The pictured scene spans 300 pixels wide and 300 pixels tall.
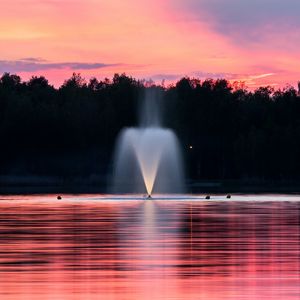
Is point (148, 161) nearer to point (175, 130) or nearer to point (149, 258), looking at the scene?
point (175, 130)

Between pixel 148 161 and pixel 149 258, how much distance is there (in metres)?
74.1


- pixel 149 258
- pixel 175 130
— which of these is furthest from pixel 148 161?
pixel 149 258

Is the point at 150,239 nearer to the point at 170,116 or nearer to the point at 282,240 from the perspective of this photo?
the point at 282,240

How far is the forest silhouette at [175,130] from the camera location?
16112cm

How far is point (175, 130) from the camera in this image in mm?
169250

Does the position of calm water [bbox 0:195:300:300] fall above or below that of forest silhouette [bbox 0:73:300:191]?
below

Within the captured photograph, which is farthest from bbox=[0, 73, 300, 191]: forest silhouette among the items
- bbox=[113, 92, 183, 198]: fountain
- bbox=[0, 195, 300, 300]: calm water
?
bbox=[0, 195, 300, 300]: calm water

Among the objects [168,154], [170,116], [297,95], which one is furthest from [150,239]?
[297,95]

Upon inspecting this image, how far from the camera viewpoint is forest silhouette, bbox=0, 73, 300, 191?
161m

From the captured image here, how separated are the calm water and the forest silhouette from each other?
105596 mm

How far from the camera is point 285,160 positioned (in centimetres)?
15950

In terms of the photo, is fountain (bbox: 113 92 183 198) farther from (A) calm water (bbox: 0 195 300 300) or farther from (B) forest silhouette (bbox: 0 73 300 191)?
(A) calm water (bbox: 0 195 300 300)

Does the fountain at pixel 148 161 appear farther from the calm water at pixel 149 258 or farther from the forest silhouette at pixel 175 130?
the calm water at pixel 149 258

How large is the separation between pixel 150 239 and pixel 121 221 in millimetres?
12037
